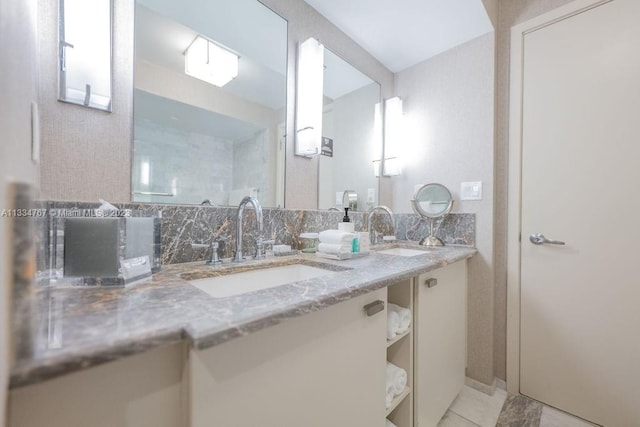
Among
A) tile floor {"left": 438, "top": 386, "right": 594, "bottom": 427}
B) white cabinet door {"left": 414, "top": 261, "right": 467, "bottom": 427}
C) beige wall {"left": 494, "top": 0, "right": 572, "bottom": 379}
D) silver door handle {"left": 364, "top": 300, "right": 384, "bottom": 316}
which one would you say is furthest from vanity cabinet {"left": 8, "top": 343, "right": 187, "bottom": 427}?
beige wall {"left": 494, "top": 0, "right": 572, "bottom": 379}

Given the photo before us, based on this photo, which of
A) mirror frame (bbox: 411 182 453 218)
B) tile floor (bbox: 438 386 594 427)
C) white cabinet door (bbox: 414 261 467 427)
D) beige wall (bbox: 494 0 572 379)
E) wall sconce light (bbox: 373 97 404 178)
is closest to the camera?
white cabinet door (bbox: 414 261 467 427)

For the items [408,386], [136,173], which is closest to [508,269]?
[408,386]

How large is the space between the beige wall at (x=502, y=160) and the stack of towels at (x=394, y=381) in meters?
0.91

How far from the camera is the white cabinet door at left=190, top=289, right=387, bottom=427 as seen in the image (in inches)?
18.5

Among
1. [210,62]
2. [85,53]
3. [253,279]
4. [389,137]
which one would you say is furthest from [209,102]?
[389,137]

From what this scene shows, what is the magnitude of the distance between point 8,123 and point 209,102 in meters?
0.80

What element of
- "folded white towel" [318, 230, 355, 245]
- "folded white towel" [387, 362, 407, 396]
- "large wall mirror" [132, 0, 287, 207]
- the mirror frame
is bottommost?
"folded white towel" [387, 362, 407, 396]

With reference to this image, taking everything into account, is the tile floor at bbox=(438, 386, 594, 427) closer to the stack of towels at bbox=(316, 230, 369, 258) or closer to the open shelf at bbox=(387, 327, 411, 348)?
the open shelf at bbox=(387, 327, 411, 348)

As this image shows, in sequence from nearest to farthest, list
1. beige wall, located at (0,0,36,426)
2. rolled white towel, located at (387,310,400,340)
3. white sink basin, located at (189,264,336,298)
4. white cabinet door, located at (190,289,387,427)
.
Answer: beige wall, located at (0,0,36,426)
white cabinet door, located at (190,289,387,427)
white sink basin, located at (189,264,336,298)
rolled white towel, located at (387,310,400,340)

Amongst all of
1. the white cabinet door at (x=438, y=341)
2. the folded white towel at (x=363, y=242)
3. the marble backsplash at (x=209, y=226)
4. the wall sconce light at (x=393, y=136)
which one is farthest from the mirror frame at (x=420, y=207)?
the folded white towel at (x=363, y=242)

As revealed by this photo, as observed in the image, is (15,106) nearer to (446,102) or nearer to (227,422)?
(227,422)

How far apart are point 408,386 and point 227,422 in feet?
2.69

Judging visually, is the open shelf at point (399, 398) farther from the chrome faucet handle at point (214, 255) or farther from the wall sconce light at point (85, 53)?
the wall sconce light at point (85, 53)

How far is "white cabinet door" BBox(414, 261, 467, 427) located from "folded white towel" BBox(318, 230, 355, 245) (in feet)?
1.11
